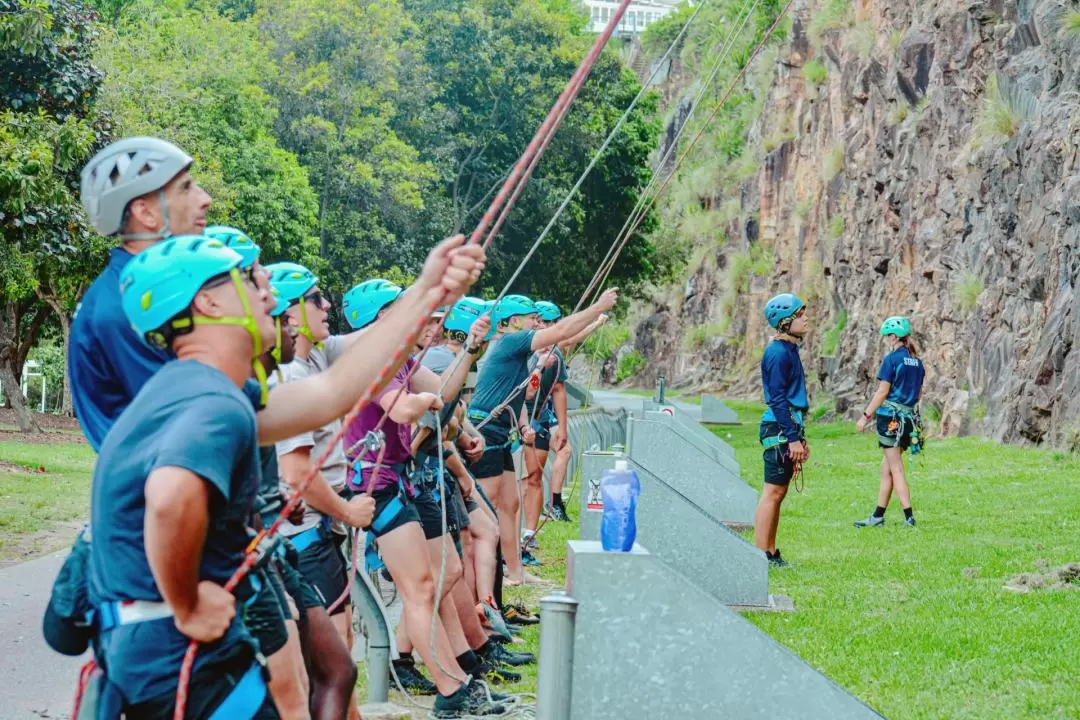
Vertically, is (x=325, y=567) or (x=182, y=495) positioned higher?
(x=182, y=495)

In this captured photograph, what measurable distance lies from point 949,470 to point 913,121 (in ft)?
47.6

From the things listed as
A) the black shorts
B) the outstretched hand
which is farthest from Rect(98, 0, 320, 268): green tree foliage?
the outstretched hand

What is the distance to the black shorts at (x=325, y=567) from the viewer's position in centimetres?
557

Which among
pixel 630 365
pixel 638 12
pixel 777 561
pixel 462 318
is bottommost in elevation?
pixel 630 365

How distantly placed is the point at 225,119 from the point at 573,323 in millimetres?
23017

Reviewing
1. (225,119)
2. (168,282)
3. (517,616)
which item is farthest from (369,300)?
(225,119)

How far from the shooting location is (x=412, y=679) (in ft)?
25.0

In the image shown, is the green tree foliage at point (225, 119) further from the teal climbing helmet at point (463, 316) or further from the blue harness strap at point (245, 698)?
the blue harness strap at point (245, 698)

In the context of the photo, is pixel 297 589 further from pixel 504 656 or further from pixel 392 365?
pixel 504 656

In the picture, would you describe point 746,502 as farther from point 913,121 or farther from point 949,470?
point 913,121

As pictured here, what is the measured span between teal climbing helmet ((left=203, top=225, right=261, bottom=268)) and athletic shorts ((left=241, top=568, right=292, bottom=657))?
2.74ft

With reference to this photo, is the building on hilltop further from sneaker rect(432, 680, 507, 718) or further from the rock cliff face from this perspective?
sneaker rect(432, 680, 507, 718)

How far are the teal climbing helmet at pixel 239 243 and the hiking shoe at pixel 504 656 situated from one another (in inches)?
162

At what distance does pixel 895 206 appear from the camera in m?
32.6
